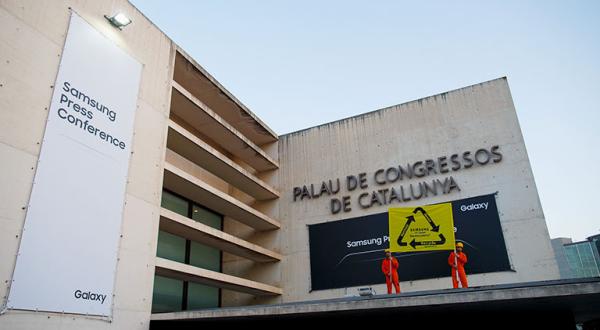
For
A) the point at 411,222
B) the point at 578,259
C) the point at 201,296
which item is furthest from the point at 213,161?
the point at 578,259

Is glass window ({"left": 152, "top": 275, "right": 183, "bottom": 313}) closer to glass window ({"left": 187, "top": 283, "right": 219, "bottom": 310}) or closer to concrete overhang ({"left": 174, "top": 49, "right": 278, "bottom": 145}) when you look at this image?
glass window ({"left": 187, "top": 283, "right": 219, "bottom": 310})

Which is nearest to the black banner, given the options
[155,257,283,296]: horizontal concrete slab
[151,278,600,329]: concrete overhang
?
[155,257,283,296]: horizontal concrete slab

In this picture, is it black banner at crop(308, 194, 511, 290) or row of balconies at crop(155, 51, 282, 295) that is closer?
row of balconies at crop(155, 51, 282, 295)

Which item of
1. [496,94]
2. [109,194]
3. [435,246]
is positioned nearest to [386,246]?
[435,246]

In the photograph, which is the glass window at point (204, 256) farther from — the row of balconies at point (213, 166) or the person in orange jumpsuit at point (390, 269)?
the person in orange jumpsuit at point (390, 269)

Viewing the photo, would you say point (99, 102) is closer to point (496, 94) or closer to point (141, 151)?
point (141, 151)

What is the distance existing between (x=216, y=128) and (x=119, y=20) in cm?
679

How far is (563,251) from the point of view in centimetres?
10144

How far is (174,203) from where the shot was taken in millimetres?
17688

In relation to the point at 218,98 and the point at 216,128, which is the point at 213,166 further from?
the point at 218,98

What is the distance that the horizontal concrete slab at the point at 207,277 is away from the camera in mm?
13587

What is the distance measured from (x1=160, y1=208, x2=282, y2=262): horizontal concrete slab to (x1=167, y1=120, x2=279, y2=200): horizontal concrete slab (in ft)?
9.79

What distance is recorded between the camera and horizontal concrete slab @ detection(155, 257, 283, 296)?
44.6ft

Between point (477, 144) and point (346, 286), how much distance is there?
800 centimetres
